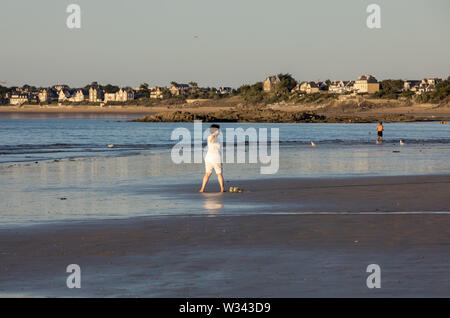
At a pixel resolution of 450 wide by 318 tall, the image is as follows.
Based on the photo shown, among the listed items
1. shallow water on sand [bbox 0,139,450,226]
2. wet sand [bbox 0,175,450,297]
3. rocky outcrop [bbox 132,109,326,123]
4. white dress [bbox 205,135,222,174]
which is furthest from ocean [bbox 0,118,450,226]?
rocky outcrop [bbox 132,109,326,123]

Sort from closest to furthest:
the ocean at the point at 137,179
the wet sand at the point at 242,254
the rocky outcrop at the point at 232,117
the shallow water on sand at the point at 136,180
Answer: the wet sand at the point at 242,254 → the shallow water on sand at the point at 136,180 → the ocean at the point at 137,179 → the rocky outcrop at the point at 232,117

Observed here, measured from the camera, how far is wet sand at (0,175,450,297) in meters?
8.42

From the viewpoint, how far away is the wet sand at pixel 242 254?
27.6 feet

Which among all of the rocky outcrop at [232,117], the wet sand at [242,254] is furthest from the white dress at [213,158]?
the rocky outcrop at [232,117]

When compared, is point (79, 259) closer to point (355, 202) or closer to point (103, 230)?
point (103, 230)

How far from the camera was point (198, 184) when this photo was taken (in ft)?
69.9

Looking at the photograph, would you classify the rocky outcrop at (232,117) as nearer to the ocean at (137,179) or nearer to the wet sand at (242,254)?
the ocean at (137,179)

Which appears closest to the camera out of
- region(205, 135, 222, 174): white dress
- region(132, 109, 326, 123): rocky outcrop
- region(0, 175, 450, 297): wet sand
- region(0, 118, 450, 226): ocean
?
region(0, 175, 450, 297): wet sand

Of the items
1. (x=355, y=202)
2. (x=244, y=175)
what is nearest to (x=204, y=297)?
(x=355, y=202)

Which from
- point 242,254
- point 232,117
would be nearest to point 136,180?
point 242,254

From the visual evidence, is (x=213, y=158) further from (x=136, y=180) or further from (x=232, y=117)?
(x=232, y=117)

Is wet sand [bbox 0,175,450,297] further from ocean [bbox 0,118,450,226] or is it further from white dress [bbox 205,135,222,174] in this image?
white dress [bbox 205,135,222,174]

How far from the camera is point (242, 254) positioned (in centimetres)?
1043
